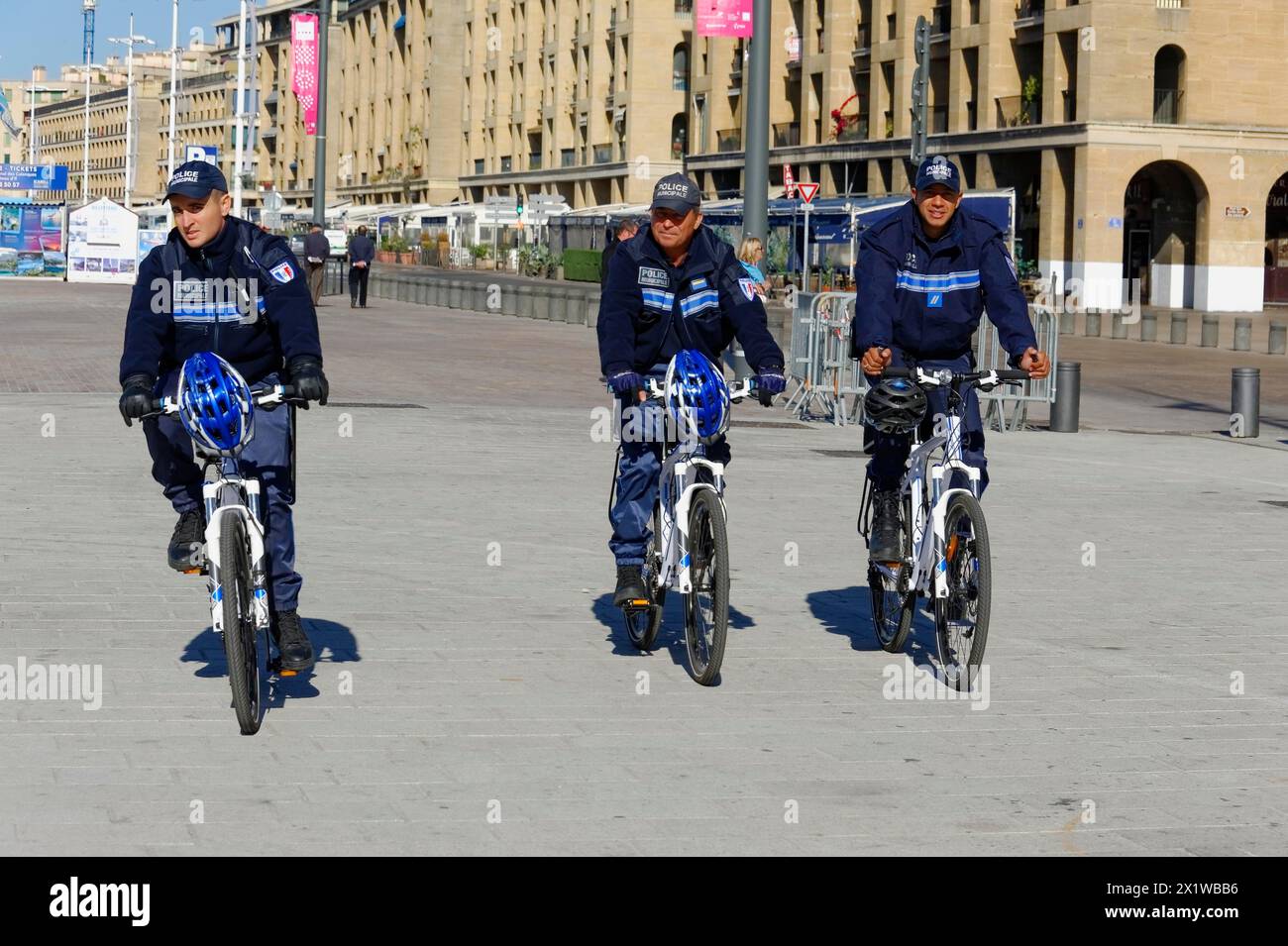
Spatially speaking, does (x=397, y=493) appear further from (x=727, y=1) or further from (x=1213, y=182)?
(x=1213, y=182)

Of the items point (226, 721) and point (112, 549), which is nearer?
point (226, 721)

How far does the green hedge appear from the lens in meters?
68.1

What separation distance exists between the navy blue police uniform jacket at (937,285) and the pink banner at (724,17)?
16.4 metres

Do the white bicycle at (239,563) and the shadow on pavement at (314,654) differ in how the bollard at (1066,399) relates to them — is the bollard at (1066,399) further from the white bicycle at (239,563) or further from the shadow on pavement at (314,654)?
the white bicycle at (239,563)

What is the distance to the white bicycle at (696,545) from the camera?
707cm

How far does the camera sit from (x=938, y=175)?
291 inches

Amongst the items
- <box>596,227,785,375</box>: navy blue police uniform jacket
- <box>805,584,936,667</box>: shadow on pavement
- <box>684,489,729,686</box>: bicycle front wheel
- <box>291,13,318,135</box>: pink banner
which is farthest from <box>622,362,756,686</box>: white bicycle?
<box>291,13,318,135</box>: pink banner

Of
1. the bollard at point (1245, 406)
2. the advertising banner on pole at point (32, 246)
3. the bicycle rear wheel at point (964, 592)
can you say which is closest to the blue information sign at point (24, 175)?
the advertising banner on pole at point (32, 246)

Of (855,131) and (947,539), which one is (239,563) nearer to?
(947,539)

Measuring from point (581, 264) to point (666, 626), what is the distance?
6127 cm

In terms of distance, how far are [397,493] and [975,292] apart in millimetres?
5628

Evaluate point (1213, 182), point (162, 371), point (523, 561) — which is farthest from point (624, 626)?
point (1213, 182)

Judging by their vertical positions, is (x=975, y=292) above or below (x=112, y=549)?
above

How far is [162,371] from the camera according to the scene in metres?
6.99
